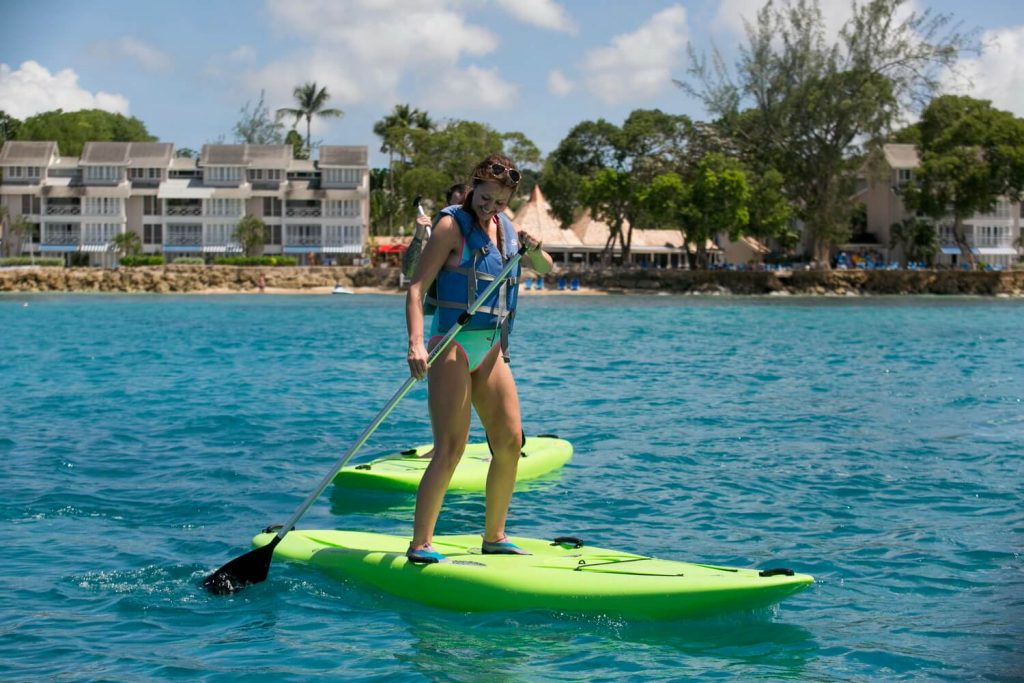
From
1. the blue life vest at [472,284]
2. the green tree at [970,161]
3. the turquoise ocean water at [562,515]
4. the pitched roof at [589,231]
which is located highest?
the green tree at [970,161]

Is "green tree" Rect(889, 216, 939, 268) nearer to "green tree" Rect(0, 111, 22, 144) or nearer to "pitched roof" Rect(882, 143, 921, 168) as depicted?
"pitched roof" Rect(882, 143, 921, 168)

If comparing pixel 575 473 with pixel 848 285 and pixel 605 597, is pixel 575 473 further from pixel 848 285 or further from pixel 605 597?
pixel 848 285

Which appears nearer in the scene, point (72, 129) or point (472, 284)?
point (472, 284)

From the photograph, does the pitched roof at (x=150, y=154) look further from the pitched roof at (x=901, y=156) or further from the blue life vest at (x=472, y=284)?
the blue life vest at (x=472, y=284)

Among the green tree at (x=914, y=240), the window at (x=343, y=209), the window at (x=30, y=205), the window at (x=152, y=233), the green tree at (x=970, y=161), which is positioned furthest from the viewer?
the window at (x=152, y=233)

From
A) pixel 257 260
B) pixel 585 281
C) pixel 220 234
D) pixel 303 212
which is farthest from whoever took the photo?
pixel 303 212

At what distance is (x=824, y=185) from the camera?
68.7 metres

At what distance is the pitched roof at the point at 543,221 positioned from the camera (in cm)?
7500

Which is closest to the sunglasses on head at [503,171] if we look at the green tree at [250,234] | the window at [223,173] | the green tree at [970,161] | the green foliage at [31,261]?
the green tree at [970,161]

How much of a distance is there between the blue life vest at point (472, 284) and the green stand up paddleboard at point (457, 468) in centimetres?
286

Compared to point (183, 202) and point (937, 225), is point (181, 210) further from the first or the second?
point (937, 225)

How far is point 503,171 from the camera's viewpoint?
5547 mm

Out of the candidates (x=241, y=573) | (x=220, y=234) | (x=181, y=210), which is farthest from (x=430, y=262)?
(x=181, y=210)

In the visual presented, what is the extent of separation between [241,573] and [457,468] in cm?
324
